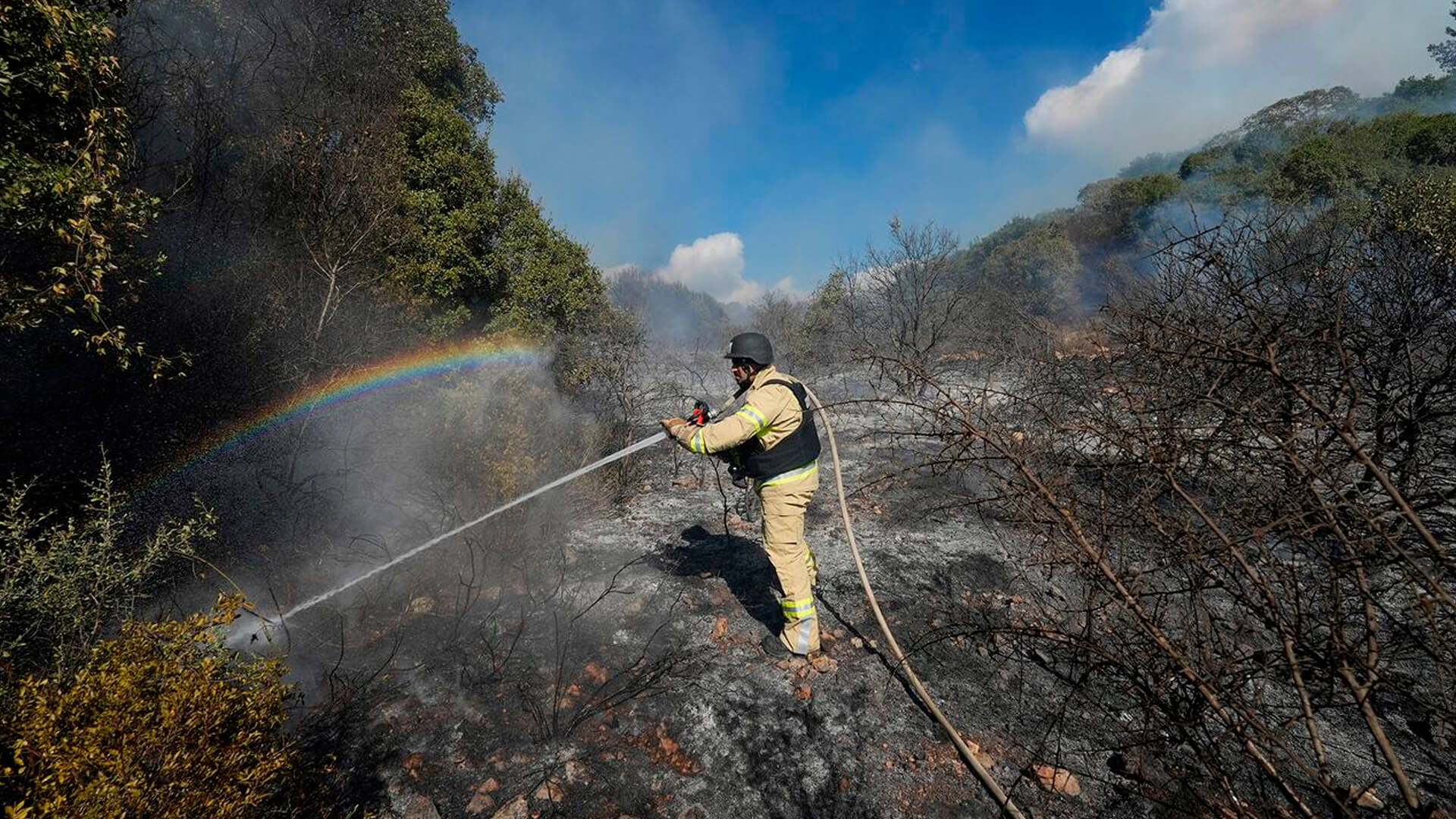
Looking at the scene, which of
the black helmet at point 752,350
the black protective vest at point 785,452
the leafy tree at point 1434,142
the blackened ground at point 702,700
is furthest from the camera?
the leafy tree at point 1434,142

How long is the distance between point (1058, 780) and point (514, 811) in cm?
269

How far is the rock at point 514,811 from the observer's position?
2.56 m

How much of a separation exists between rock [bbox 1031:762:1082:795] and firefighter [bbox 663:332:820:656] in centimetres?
148

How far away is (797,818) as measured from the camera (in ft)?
8.61

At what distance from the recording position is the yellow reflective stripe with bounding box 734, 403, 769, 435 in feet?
12.2

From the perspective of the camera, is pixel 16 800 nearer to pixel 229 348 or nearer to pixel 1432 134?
pixel 229 348

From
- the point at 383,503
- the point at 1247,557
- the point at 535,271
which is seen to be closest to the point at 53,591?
the point at 383,503

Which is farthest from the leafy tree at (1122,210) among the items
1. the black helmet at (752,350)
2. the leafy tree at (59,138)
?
the leafy tree at (59,138)

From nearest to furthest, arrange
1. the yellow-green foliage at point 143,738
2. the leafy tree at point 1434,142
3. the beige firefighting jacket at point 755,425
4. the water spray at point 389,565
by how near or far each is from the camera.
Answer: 1. the yellow-green foliage at point 143,738
2. the beige firefighting jacket at point 755,425
3. the water spray at point 389,565
4. the leafy tree at point 1434,142

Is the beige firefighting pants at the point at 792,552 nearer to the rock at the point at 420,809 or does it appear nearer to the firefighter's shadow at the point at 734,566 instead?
the firefighter's shadow at the point at 734,566

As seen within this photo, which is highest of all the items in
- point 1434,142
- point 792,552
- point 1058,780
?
point 1434,142

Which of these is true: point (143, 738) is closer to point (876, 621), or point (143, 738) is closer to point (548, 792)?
point (548, 792)

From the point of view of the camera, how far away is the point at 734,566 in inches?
211

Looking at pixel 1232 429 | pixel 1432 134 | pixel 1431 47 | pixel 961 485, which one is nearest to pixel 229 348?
pixel 1232 429
